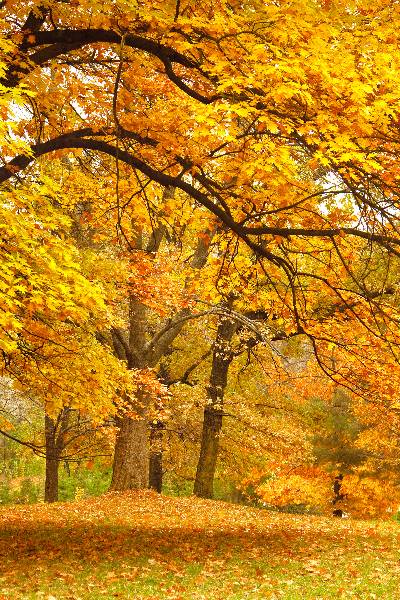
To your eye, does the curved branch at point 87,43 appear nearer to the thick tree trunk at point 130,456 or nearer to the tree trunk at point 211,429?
the thick tree trunk at point 130,456

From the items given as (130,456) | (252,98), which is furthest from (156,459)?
(252,98)

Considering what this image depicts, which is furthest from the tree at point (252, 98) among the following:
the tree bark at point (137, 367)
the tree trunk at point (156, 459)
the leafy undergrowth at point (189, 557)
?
the tree trunk at point (156, 459)

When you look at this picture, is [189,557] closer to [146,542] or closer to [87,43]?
[146,542]

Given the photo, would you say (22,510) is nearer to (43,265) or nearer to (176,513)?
(176,513)

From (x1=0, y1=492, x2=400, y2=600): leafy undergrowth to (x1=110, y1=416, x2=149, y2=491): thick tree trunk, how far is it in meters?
2.67

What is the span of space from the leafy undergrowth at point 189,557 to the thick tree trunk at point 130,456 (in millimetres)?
2671

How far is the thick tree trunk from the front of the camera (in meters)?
18.0

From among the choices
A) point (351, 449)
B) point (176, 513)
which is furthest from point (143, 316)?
point (351, 449)

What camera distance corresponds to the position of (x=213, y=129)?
6.89 meters

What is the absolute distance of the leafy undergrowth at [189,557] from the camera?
8.33 metres

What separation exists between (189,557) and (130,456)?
8.11 metres

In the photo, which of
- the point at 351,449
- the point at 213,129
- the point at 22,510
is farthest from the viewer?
the point at 351,449

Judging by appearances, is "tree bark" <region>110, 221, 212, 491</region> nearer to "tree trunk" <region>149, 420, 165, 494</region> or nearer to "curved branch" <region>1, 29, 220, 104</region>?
"tree trunk" <region>149, 420, 165, 494</region>

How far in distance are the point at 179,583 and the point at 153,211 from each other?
541 centimetres
